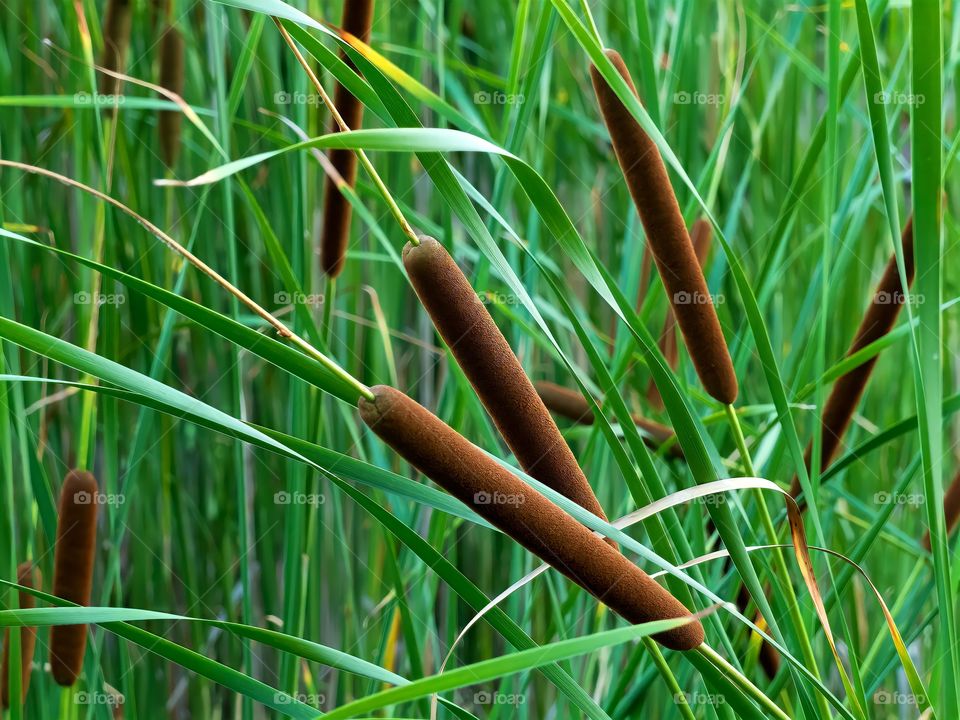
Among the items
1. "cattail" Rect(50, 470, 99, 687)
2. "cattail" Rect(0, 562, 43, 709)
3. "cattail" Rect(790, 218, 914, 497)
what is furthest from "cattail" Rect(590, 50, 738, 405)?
"cattail" Rect(0, 562, 43, 709)

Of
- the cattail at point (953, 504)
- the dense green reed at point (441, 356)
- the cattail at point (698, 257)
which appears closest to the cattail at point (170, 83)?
the dense green reed at point (441, 356)

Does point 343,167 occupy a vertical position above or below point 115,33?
below

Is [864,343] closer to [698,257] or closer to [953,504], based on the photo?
[953,504]

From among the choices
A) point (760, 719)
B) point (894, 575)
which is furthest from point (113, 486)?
point (894, 575)

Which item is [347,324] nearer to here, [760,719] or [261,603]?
[261,603]

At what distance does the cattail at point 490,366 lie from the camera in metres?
0.38

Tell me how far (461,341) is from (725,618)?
1.91ft

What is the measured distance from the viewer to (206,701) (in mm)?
1099

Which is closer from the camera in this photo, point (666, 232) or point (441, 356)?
point (666, 232)

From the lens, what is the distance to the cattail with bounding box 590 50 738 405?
51 cm

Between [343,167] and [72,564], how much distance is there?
0.40m

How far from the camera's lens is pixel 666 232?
1.72ft

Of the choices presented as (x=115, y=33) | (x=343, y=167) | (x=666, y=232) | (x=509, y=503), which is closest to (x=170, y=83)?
(x=115, y=33)

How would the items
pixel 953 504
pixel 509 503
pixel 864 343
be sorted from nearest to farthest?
1. pixel 509 503
2. pixel 864 343
3. pixel 953 504
